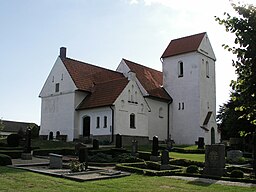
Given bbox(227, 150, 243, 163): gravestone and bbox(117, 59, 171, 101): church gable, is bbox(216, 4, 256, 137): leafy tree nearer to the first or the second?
bbox(227, 150, 243, 163): gravestone

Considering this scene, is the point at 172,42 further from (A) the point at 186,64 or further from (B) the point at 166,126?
(B) the point at 166,126

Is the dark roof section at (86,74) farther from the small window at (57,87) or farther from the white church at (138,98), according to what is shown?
the small window at (57,87)

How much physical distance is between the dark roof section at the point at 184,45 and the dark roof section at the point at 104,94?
429 inches

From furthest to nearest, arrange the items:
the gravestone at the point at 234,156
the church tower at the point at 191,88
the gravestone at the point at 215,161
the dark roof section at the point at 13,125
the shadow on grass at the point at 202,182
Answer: the dark roof section at the point at 13,125
the church tower at the point at 191,88
the gravestone at the point at 234,156
the gravestone at the point at 215,161
the shadow on grass at the point at 202,182

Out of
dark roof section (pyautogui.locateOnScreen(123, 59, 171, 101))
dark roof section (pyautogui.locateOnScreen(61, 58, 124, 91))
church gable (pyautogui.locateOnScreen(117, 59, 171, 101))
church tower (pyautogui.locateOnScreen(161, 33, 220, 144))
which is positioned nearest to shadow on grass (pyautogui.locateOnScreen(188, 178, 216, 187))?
dark roof section (pyautogui.locateOnScreen(61, 58, 124, 91))

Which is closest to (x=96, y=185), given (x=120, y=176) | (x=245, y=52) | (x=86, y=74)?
(x=120, y=176)

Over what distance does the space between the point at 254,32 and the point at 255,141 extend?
464 inches

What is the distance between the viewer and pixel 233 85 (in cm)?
727

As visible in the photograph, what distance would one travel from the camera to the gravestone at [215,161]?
16.5m

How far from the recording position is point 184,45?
4847 cm

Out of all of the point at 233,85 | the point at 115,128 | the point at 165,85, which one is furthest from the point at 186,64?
the point at 233,85

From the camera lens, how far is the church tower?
45250 millimetres

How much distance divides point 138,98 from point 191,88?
861cm

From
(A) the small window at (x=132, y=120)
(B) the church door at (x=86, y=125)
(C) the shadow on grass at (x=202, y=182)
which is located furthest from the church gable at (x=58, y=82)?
(C) the shadow on grass at (x=202, y=182)
